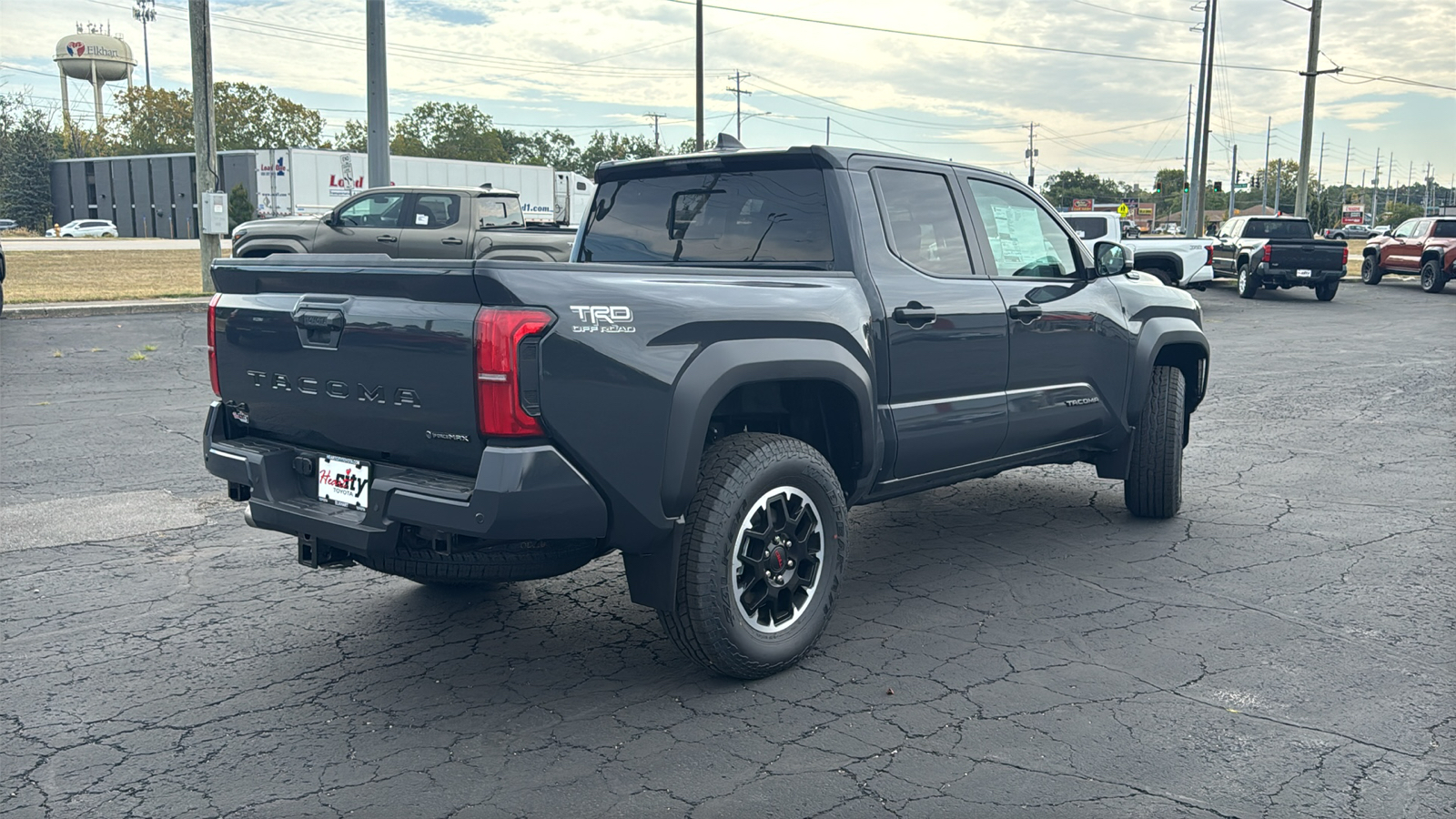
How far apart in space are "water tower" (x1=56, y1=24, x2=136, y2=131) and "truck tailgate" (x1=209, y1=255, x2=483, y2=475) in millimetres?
115629

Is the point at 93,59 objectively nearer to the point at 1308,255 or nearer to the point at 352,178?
the point at 352,178

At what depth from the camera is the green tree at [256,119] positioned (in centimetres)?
9438

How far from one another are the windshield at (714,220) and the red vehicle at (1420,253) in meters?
27.8

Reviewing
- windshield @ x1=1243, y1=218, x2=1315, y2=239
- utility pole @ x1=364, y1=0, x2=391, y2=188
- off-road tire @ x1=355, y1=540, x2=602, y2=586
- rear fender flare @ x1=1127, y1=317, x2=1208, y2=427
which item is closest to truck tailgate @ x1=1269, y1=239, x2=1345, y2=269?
windshield @ x1=1243, y1=218, x2=1315, y2=239

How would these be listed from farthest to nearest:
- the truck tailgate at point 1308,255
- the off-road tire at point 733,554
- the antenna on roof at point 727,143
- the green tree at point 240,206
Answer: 1. the green tree at point 240,206
2. the truck tailgate at point 1308,255
3. the antenna on roof at point 727,143
4. the off-road tire at point 733,554

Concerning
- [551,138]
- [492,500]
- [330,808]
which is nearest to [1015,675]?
[492,500]

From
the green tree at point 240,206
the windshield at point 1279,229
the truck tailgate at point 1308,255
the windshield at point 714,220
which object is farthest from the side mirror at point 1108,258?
the green tree at point 240,206

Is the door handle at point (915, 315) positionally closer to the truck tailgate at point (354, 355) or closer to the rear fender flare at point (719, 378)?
the rear fender flare at point (719, 378)

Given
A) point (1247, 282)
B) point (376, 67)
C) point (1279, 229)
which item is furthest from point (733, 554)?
point (1279, 229)

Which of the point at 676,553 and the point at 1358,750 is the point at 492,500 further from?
the point at 1358,750

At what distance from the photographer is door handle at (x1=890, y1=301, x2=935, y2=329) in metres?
4.65

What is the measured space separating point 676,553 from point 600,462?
0.46 m

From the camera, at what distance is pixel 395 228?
57.0 feet

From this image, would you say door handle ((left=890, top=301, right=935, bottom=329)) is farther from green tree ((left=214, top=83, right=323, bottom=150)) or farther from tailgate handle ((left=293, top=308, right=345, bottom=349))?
green tree ((left=214, top=83, right=323, bottom=150))
